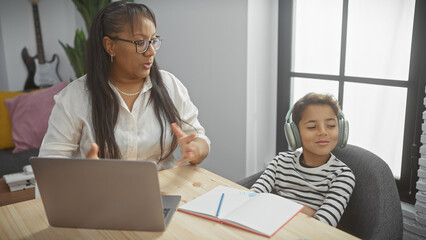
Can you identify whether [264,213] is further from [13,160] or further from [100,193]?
[13,160]

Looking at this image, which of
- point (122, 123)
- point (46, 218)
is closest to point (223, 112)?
point (122, 123)

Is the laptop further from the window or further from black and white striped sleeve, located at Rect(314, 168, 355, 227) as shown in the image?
the window

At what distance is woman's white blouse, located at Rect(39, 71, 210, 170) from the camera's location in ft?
4.75

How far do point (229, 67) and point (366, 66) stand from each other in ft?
2.80

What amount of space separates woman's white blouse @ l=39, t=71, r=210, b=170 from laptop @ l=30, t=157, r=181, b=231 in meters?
0.52

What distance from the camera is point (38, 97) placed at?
9.48 feet

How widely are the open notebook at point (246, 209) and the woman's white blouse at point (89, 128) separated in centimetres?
47

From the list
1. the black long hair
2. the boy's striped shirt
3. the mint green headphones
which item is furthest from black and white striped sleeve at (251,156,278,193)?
→ the black long hair

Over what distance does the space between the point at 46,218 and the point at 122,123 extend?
1.79 feet

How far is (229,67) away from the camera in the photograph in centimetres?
247

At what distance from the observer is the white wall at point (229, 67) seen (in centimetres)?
236

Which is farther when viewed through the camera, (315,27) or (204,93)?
(204,93)

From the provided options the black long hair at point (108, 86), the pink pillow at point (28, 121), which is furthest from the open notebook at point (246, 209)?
the pink pillow at point (28, 121)

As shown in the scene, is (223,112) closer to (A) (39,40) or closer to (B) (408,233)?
(B) (408,233)
